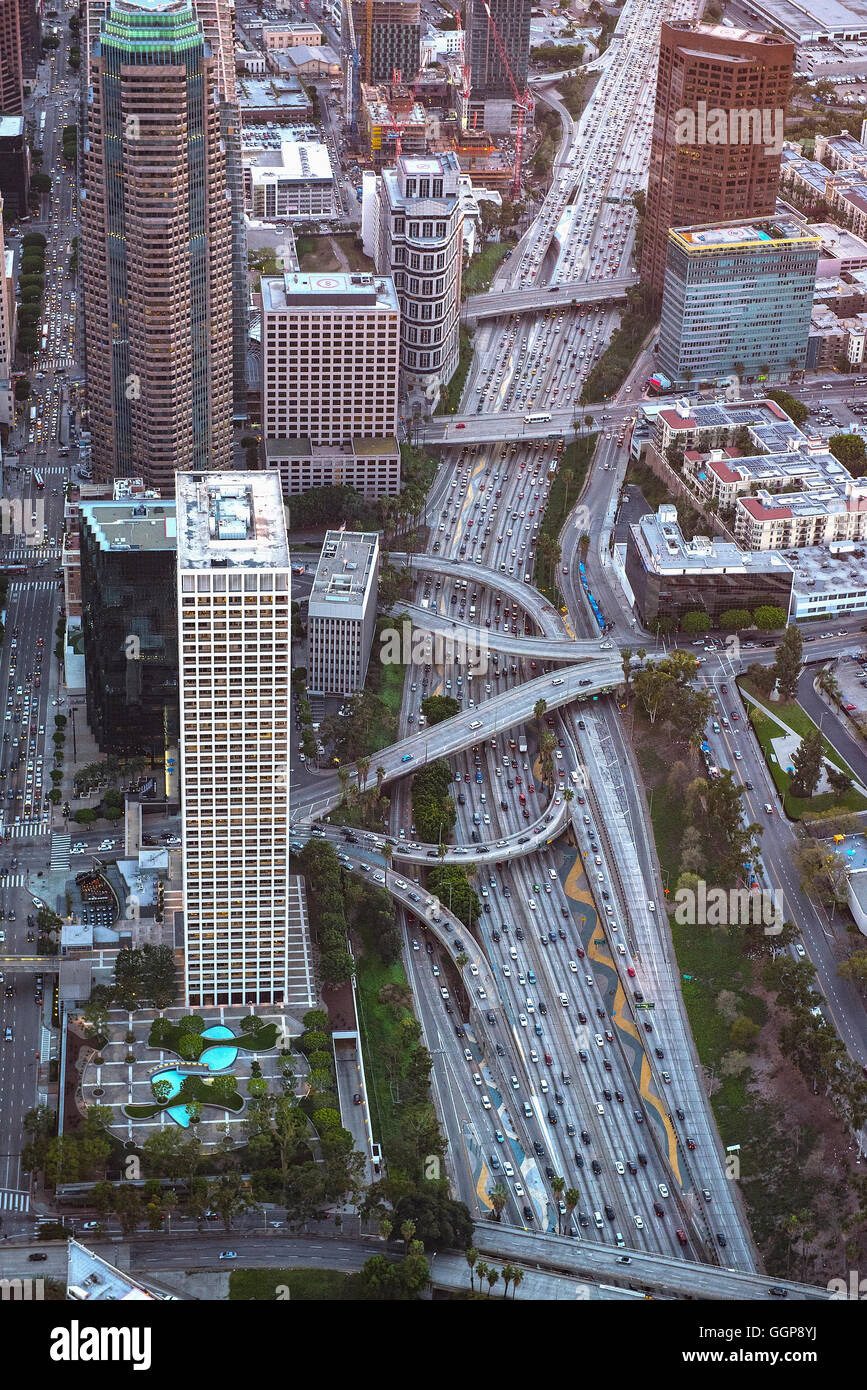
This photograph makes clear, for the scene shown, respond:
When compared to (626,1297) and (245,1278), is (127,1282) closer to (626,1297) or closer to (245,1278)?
(245,1278)

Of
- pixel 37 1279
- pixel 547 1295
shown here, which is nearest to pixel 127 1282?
pixel 37 1279
